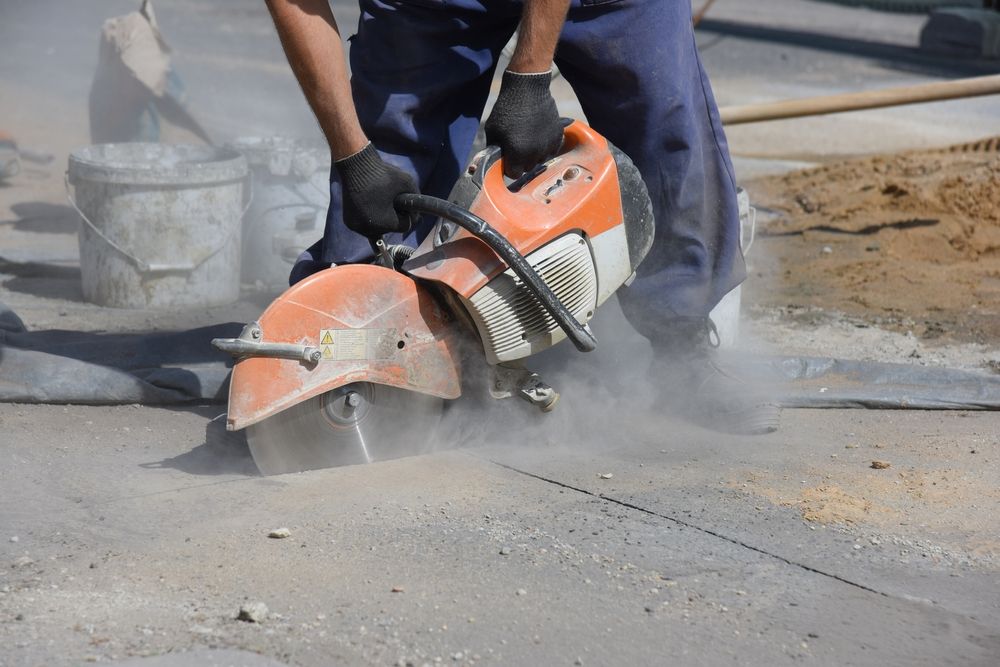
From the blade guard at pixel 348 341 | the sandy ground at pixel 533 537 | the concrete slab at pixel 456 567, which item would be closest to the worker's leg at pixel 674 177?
the sandy ground at pixel 533 537

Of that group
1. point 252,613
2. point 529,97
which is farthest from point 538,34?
point 252,613

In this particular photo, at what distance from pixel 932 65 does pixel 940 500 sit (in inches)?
375

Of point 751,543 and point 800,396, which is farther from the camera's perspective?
point 800,396

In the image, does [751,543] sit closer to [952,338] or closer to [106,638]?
[106,638]

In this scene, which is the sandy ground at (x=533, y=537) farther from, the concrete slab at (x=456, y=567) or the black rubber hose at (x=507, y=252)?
the black rubber hose at (x=507, y=252)

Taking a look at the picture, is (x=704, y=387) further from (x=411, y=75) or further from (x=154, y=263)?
(x=154, y=263)

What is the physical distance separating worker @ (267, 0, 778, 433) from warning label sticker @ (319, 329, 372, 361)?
269 millimetres

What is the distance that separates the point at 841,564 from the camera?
7.71 feet

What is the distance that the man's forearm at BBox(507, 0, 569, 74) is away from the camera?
8.83 feet

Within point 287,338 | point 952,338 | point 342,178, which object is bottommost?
point 952,338

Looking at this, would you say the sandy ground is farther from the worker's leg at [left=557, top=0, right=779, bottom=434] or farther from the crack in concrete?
the worker's leg at [left=557, top=0, right=779, bottom=434]

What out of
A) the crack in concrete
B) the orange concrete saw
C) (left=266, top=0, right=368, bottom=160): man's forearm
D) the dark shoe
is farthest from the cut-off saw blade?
the dark shoe

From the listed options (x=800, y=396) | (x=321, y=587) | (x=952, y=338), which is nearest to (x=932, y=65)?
(x=952, y=338)

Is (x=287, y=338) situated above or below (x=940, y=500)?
above
